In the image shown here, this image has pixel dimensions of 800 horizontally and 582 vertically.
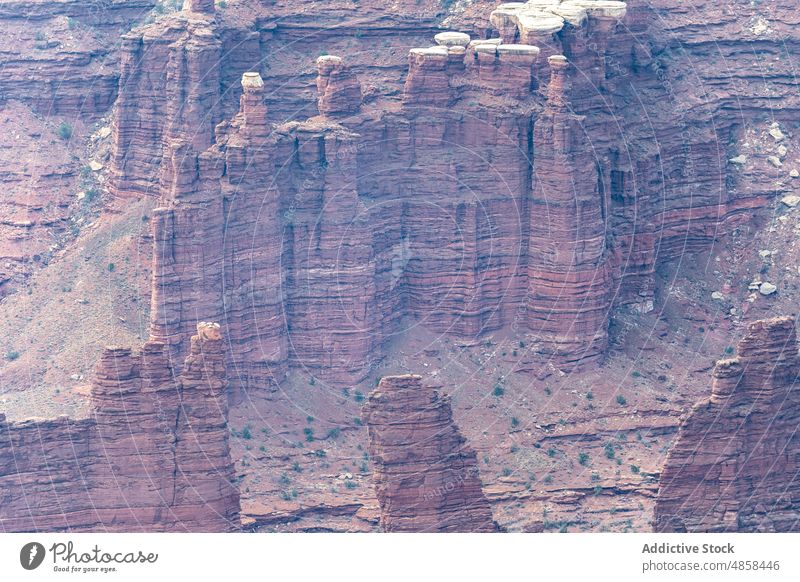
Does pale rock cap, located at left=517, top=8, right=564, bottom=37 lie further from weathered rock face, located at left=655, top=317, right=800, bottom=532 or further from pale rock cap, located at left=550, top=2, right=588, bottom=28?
weathered rock face, located at left=655, top=317, right=800, bottom=532

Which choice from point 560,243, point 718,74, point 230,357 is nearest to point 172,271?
point 230,357

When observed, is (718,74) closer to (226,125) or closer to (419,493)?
(226,125)

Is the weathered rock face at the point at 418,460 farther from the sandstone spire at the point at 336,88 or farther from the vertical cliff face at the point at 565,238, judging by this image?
the sandstone spire at the point at 336,88

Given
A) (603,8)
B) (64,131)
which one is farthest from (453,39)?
(64,131)

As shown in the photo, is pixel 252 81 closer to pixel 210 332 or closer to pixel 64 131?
pixel 64 131

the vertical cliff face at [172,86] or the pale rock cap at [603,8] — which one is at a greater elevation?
the pale rock cap at [603,8]

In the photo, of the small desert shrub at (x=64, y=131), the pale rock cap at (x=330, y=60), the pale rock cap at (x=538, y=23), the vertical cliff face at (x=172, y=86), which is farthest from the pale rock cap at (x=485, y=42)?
the small desert shrub at (x=64, y=131)
